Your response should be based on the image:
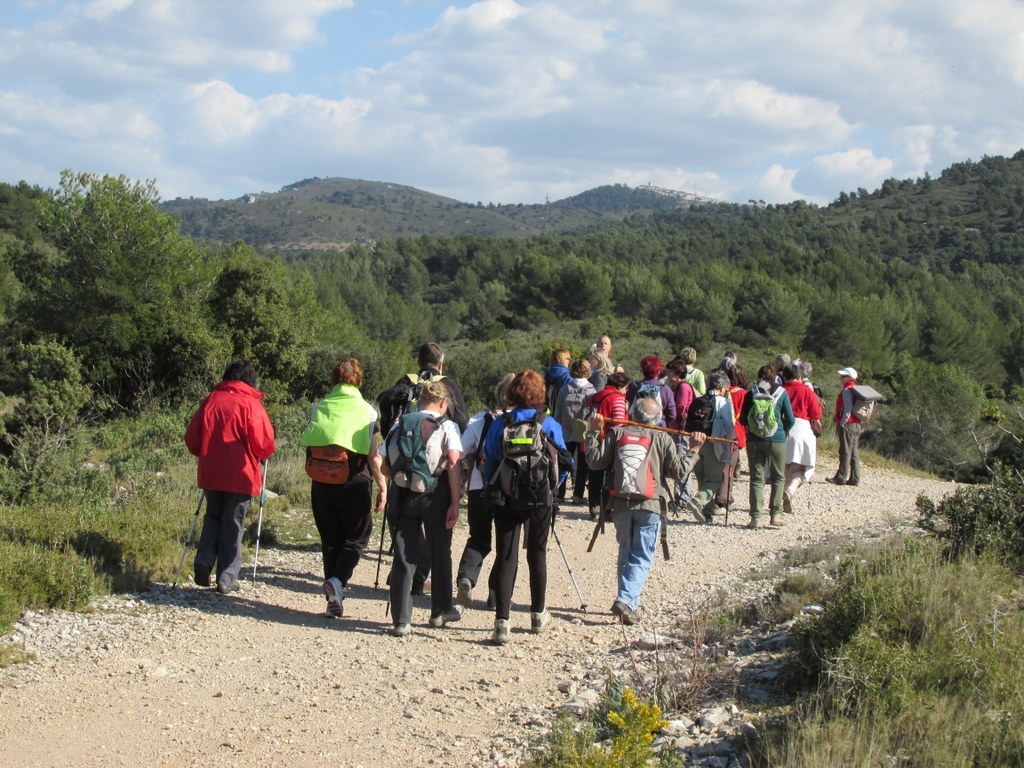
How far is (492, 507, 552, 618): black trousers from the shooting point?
666cm

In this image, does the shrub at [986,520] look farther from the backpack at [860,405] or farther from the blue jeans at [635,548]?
the backpack at [860,405]

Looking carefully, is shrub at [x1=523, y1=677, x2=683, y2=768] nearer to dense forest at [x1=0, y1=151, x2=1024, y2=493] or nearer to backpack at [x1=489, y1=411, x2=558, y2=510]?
backpack at [x1=489, y1=411, x2=558, y2=510]

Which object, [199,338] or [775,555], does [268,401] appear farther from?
[775,555]

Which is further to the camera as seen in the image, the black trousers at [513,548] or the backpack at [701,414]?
the backpack at [701,414]

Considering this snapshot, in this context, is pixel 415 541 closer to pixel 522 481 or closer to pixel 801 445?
pixel 522 481

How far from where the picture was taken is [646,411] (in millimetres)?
7352

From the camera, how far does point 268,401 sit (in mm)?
25422

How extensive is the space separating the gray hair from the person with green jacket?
193 centimetres

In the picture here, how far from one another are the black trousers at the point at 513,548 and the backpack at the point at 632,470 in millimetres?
639

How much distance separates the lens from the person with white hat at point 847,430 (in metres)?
13.8

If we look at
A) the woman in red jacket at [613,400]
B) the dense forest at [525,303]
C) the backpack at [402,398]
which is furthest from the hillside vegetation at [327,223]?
the backpack at [402,398]

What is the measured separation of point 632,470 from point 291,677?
8.96 ft

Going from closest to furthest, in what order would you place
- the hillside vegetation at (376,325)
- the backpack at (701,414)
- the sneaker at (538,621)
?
the sneaker at (538,621) < the backpack at (701,414) < the hillside vegetation at (376,325)

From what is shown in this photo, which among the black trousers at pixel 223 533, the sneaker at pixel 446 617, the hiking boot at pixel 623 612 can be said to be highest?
the black trousers at pixel 223 533
